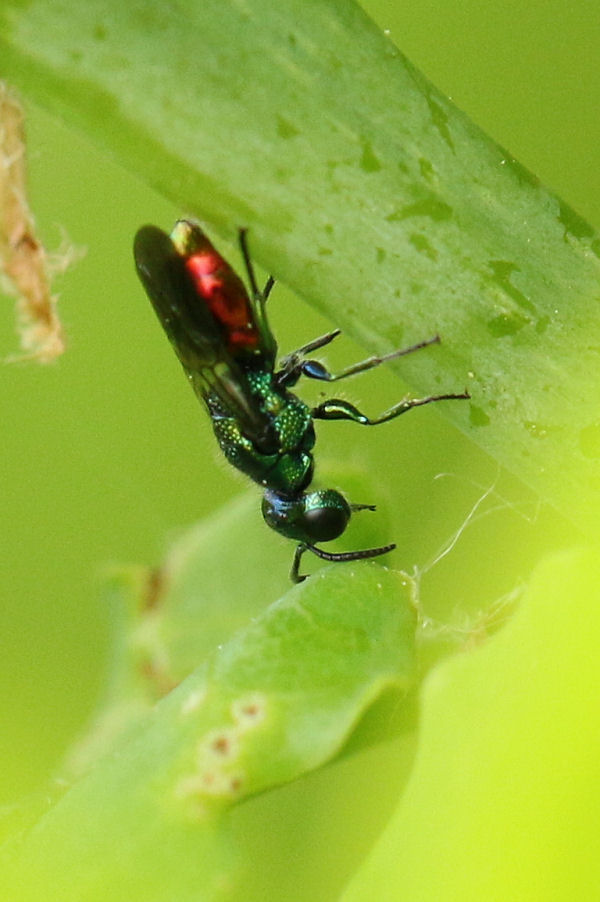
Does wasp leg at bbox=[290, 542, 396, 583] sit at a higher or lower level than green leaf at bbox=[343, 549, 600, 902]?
lower

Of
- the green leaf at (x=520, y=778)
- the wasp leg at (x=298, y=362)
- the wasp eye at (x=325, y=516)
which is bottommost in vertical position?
the wasp eye at (x=325, y=516)

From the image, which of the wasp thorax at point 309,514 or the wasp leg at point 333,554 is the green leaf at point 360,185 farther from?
the wasp thorax at point 309,514

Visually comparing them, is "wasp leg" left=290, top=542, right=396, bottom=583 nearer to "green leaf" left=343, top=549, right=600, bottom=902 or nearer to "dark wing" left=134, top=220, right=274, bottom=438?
"dark wing" left=134, top=220, right=274, bottom=438

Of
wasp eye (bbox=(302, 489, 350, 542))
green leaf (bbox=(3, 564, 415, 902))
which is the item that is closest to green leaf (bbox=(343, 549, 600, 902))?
green leaf (bbox=(3, 564, 415, 902))

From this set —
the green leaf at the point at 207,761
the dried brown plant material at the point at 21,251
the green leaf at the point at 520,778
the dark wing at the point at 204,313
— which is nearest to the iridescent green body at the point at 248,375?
the dark wing at the point at 204,313

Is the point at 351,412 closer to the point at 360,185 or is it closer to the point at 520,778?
the point at 360,185

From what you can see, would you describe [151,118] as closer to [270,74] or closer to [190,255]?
[270,74]
